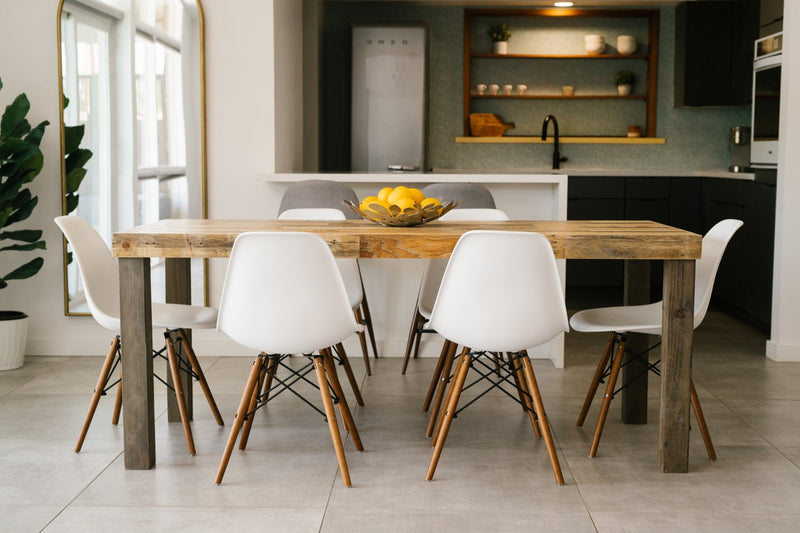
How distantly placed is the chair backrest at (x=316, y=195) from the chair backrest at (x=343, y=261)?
1.00ft

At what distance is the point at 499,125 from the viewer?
7137mm

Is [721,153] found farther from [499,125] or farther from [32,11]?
Answer: [32,11]

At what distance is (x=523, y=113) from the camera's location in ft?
23.9

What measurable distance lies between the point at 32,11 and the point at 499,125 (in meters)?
3.70

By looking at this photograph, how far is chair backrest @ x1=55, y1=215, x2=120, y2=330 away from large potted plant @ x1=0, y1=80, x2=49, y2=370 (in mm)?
1110

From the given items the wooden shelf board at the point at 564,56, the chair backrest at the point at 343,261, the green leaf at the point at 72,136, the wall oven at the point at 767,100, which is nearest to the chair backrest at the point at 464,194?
the chair backrest at the point at 343,261

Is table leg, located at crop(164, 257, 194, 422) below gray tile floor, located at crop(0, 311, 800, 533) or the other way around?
the other way around

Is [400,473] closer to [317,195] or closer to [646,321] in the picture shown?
[646,321]

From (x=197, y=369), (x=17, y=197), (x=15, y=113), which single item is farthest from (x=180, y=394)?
(x=15, y=113)

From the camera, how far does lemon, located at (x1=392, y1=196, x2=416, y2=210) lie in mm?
3082

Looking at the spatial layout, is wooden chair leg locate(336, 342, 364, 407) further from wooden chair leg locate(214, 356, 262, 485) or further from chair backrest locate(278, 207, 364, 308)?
wooden chair leg locate(214, 356, 262, 485)

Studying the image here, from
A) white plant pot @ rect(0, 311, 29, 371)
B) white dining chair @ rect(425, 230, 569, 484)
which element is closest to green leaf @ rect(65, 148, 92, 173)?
white plant pot @ rect(0, 311, 29, 371)

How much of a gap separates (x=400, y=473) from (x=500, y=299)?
640 mm

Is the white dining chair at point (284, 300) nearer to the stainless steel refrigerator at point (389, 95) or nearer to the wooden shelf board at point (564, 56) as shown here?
the stainless steel refrigerator at point (389, 95)
